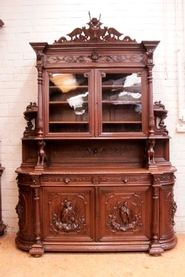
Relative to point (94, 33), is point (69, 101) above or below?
below

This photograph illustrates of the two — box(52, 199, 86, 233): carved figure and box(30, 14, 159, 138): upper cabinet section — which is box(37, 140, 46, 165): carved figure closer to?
box(30, 14, 159, 138): upper cabinet section

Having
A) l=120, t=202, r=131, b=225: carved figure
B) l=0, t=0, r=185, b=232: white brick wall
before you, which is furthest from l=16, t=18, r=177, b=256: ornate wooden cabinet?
l=0, t=0, r=185, b=232: white brick wall

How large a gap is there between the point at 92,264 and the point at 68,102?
5.59 feet

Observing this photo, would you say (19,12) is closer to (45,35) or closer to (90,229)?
(45,35)

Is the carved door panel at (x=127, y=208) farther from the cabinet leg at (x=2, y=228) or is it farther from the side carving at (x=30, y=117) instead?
the cabinet leg at (x=2, y=228)

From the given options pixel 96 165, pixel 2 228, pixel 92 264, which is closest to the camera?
pixel 92 264

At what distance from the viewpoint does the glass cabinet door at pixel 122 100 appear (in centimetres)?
272

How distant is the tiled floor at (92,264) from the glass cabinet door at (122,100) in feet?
4.36

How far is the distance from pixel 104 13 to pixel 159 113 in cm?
145

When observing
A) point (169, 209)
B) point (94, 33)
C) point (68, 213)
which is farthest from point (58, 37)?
point (169, 209)

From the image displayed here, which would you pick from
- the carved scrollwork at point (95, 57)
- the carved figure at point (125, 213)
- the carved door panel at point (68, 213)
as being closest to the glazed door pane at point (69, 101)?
the carved scrollwork at point (95, 57)

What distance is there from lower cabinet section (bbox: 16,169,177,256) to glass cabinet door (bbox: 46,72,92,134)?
547mm

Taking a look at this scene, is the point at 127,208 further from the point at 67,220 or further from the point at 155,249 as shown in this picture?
the point at 67,220

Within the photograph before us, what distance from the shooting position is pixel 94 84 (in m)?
2.70
